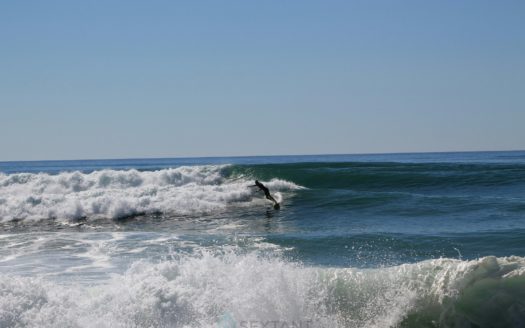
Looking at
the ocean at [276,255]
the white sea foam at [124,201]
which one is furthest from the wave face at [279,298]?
the white sea foam at [124,201]

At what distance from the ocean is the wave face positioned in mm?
16

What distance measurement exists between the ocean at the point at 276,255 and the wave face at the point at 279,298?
0.02m

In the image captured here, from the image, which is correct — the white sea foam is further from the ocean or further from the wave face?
the wave face

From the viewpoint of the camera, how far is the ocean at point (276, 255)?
6.98m

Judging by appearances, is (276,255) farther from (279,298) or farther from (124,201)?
(124,201)

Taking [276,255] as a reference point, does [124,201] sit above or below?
above

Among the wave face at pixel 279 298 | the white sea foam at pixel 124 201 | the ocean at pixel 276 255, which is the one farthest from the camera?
the white sea foam at pixel 124 201

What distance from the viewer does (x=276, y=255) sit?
10.9 meters

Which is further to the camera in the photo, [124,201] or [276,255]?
[124,201]

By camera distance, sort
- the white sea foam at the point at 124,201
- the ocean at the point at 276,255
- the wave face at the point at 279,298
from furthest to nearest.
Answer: the white sea foam at the point at 124,201
the ocean at the point at 276,255
the wave face at the point at 279,298

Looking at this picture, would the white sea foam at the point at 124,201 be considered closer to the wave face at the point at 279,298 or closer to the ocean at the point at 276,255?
the ocean at the point at 276,255

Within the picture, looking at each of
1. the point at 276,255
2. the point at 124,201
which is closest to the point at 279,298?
the point at 276,255

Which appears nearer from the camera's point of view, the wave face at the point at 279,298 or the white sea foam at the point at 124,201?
the wave face at the point at 279,298

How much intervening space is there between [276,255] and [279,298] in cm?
376
